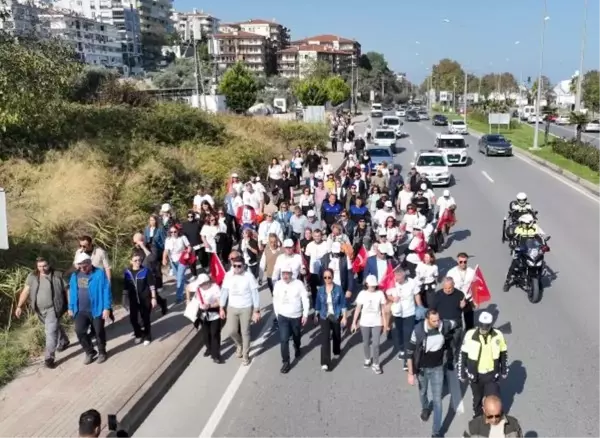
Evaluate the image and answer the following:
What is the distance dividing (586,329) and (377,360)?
12.5ft

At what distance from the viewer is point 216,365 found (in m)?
9.02

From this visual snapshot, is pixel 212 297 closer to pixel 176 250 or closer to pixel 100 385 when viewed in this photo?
pixel 100 385

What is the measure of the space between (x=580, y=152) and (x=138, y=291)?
27908mm

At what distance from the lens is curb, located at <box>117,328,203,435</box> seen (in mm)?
7238

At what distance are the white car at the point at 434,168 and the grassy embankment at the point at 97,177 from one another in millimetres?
6636

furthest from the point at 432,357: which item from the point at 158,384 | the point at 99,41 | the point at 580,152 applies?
the point at 99,41

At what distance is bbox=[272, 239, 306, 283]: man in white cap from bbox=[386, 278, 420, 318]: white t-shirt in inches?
67.8

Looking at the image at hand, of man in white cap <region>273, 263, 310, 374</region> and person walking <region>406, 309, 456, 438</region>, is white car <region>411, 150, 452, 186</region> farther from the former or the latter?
person walking <region>406, 309, 456, 438</region>

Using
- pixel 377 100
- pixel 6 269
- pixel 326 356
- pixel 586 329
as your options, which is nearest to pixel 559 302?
pixel 586 329

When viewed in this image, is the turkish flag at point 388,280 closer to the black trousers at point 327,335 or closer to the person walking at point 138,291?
the black trousers at point 327,335

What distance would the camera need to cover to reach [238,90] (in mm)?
53594

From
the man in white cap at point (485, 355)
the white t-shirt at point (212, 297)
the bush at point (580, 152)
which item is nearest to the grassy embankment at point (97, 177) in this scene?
the white t-shirt at point (212, 297)

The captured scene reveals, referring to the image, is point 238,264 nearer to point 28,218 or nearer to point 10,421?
point 10,421

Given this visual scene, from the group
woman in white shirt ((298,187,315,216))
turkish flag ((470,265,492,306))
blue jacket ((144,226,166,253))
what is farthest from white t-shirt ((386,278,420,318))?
woman in white shirt ((298,187,315,216))
